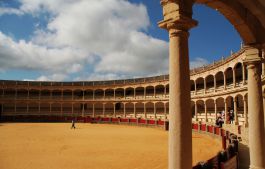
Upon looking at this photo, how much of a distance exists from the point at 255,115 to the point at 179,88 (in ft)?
10.7

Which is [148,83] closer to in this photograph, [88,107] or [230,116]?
[88,107]

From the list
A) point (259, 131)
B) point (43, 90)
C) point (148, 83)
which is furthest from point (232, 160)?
point (43, 90)

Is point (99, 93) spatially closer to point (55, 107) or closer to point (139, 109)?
point (55, 107)

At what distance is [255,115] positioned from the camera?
20.9ft

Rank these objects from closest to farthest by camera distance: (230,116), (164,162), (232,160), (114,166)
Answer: (232,160) → (114,166) → (164,162) → (230,116)

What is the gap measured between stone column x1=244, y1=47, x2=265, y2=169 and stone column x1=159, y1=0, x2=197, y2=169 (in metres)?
3.02

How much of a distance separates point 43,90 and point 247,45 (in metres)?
45.4

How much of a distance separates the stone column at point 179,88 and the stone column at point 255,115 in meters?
3.02

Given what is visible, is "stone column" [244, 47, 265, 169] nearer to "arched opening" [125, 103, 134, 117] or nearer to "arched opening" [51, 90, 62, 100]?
Answer: "arched opening" [125, 103, 134, 117]

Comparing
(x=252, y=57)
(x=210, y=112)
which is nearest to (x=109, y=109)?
(x=210, y=112)

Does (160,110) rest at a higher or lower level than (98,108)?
lower

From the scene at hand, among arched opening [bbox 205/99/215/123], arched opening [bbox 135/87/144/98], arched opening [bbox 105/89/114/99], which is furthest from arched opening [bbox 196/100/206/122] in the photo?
arched opening [bbox 105/89/114/99]

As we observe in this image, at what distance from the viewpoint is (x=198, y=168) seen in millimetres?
6426

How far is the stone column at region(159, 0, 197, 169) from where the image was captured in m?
4.04
